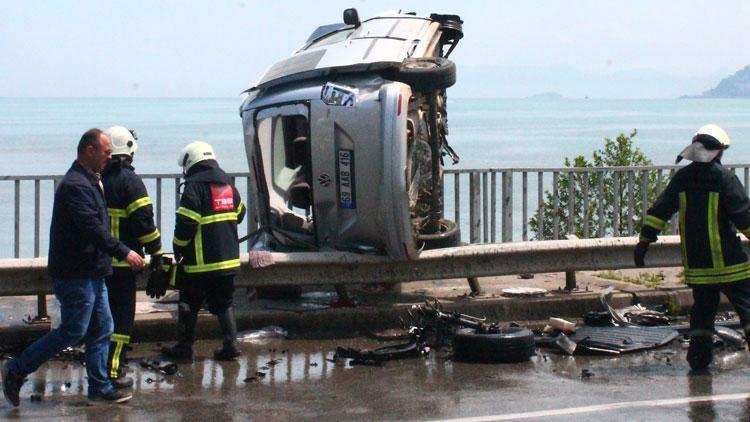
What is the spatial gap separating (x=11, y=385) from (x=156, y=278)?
1481 mm

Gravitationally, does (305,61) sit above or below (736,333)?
above

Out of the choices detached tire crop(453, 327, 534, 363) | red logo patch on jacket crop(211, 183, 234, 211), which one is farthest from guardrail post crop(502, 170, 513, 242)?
red logo patch on jacket crop(211, 183, 234, 211)

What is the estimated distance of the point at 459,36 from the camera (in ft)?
40.2

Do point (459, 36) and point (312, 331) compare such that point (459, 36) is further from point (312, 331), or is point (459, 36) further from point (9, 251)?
point (9, 251)

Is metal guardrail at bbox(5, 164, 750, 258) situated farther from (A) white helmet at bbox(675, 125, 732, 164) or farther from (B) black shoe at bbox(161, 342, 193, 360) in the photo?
(A) white helmet at bbox(675, 125, 732, 164)

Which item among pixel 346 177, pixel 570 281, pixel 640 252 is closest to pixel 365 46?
pixel 346 177

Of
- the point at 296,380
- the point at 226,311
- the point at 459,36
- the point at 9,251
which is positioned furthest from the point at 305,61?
the point at 9,251

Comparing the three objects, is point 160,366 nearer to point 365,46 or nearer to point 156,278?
point 156,278

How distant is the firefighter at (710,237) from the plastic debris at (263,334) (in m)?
3.34

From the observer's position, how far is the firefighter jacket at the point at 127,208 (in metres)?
8.64

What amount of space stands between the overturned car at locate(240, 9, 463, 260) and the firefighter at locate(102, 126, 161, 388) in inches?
85.7

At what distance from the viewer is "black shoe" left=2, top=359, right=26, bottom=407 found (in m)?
7.87

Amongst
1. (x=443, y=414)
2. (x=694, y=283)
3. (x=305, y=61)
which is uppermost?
(x=305, y=61)

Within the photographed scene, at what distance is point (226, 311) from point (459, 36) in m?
4.21
